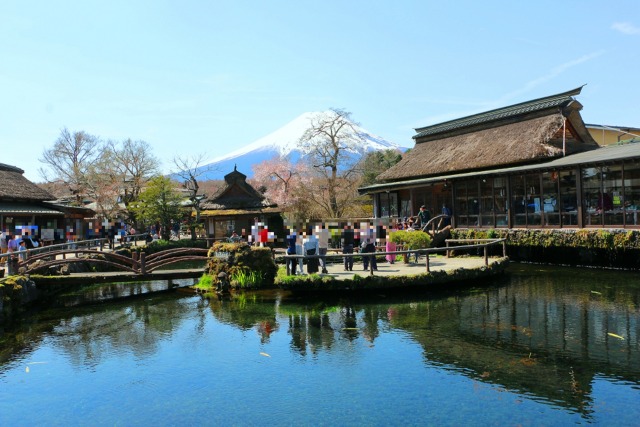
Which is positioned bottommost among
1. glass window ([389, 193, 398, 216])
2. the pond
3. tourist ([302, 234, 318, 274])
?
the pond

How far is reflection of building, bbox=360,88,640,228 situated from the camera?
64.5ft

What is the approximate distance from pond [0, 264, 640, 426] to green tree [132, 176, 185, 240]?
2308 centimetres

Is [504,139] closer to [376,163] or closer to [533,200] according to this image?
[533,200]

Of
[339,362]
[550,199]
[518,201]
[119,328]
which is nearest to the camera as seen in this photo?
[339,362]

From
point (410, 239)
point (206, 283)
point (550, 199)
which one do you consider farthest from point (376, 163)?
point (206, 283)

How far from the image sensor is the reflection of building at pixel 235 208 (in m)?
38.3

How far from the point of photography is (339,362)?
8.95 m

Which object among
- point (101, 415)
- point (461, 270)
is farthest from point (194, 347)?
point (461, 270)

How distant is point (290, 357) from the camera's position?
939 cm

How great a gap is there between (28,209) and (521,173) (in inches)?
1161

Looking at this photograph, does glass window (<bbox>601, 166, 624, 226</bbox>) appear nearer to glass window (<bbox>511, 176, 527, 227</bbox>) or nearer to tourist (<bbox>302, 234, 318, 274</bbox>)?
glass window (<bbox>511, 176, 527, 227</bbox>)

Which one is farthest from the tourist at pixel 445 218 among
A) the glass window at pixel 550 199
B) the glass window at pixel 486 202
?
the glass window at pixel 550 199

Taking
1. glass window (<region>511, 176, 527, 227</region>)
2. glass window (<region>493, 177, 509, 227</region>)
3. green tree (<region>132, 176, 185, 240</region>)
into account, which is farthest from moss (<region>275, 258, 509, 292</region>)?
green tree (<region>132, 176, 185, 240</region>)

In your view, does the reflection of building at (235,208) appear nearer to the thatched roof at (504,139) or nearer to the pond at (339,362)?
the thatched roof at (504,139)
